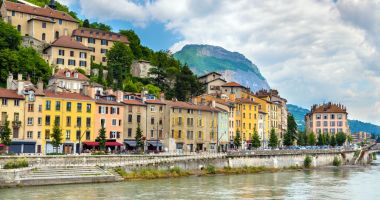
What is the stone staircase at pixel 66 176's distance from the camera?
54003 millimetres

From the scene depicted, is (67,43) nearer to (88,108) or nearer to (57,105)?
(88,108)

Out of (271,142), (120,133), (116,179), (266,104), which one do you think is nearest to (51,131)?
(120,133)

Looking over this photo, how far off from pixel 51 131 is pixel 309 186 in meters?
34.2

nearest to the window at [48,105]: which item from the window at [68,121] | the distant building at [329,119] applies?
the window at [68,121]

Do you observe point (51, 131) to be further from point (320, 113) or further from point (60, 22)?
point (320, 113)

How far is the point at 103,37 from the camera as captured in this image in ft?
393

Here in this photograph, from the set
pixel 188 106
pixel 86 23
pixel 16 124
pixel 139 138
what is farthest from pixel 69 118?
pixel 86 23

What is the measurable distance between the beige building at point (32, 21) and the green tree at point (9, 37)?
10366 millimetres

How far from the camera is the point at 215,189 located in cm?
5478

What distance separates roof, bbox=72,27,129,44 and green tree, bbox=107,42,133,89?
397 centimetres

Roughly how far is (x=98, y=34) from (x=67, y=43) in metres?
13.5

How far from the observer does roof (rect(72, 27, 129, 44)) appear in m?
117

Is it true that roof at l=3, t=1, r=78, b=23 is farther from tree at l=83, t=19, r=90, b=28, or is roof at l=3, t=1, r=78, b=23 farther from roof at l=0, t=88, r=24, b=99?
roof at l=0, t=88, r=24, b=99

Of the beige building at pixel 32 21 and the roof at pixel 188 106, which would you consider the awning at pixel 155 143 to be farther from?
the beige building at pixel 32 21
